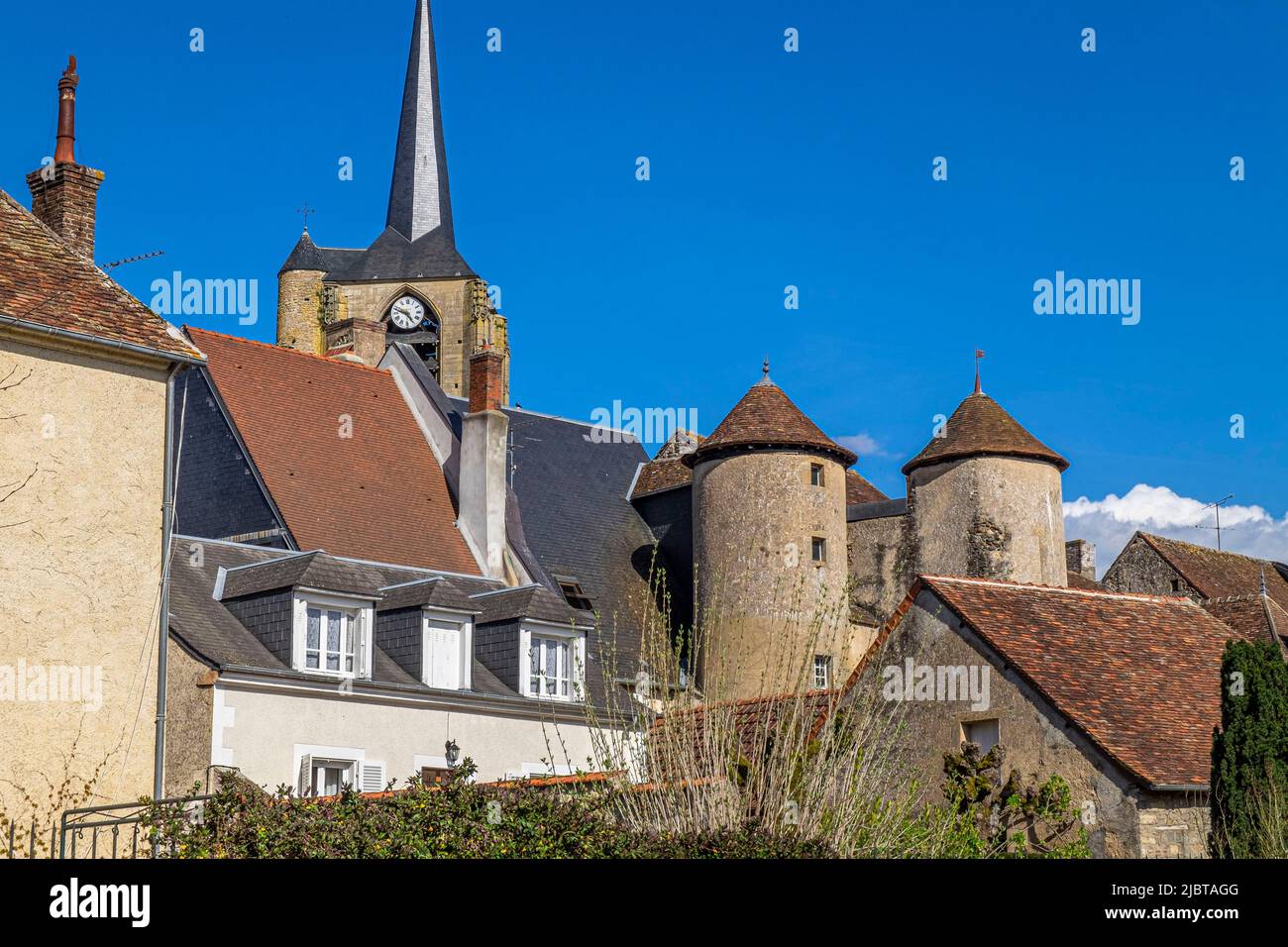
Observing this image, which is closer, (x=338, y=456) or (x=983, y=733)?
(x=983, y=733)

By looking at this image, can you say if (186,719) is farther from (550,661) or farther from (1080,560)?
(1080,560)

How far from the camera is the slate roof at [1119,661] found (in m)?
19.3

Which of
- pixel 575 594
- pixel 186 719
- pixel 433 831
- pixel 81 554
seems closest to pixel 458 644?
pixel 186 719

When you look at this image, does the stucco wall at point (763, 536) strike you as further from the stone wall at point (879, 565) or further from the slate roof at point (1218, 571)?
the slate roof at point (1218, 571)

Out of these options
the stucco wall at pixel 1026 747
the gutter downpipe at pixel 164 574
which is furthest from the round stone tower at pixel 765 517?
the gutter downpipe at pixel 164 574

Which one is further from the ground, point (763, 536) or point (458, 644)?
point (763, 536)

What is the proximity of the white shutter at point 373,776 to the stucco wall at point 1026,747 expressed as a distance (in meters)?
6.79

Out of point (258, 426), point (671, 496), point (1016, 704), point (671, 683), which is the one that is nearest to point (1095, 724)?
point (1016, 704)

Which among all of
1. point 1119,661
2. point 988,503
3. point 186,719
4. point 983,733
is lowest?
point 983,733

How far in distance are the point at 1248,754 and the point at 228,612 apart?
13.4 metres

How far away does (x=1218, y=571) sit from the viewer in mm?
46312

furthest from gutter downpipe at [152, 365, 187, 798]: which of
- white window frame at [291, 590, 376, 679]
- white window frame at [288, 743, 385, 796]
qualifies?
white window frame at [291, 590, 376, 679]

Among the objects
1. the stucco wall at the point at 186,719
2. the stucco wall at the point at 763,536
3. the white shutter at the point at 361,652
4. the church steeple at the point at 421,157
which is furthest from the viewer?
the church steeple at the point at 421,157

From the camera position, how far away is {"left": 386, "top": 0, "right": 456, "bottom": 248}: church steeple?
59156 millimetres
